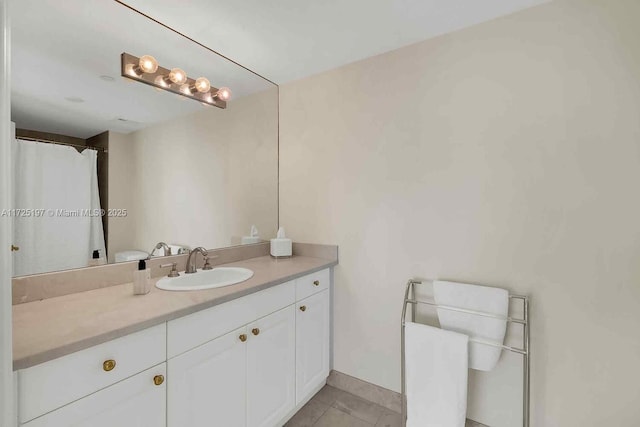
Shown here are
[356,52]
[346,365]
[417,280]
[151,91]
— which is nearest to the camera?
[151,91]

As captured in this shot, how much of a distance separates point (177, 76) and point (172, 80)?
38mm

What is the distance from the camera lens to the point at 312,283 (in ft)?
5.84

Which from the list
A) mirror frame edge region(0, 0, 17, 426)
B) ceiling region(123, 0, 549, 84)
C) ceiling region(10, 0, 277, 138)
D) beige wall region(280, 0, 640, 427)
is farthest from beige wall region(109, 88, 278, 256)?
mirror frame edge region(0, 0, 17, 426)

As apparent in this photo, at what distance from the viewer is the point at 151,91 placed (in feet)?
5.06

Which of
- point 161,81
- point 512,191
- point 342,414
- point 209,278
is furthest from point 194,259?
point 512,191

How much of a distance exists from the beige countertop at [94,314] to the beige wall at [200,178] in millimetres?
339

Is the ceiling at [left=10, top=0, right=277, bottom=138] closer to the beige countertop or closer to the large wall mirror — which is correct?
the large wall mirror

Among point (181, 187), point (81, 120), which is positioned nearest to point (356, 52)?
point (181, 187)

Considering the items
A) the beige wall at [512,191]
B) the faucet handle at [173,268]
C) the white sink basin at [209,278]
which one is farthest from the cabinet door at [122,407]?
the beige wall at [512,191]

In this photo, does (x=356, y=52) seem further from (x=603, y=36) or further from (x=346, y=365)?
(x=346, y=365)

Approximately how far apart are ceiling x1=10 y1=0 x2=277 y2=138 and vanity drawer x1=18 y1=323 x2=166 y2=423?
0.97 metres

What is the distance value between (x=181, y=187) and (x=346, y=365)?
1607 mm

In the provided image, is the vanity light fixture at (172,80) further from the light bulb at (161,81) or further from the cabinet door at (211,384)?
the cabinet door at (211,384)

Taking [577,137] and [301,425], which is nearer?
[577,137]
